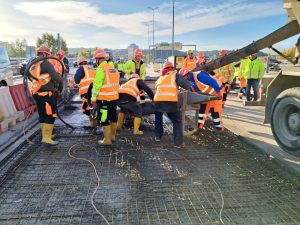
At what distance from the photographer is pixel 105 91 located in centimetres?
542

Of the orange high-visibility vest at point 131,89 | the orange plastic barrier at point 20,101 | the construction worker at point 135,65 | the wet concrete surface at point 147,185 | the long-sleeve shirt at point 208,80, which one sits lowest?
the wet concrete surface at point 147,185

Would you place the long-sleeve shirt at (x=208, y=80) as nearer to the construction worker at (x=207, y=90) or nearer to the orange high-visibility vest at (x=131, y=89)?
the construction worker at (x=207, y=90)

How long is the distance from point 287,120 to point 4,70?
9185 millimetres

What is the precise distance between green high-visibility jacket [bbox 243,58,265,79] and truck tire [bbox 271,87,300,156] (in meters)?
5.18

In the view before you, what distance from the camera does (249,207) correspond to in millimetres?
3281

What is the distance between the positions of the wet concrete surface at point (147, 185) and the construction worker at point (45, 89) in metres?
0.41

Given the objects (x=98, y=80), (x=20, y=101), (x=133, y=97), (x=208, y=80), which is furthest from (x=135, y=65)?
(x=98, y=80)

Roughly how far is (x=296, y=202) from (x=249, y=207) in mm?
596

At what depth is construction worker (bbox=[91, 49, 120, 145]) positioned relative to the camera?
532 cm

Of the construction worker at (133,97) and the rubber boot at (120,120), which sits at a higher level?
the construction worker at (133,97)

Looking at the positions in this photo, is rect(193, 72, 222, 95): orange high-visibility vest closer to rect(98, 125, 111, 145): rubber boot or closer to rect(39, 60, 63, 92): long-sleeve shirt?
rect(98, 125, 111, 145): rubber boot

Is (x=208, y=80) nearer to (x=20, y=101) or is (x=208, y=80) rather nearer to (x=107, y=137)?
(x=107, y=137)

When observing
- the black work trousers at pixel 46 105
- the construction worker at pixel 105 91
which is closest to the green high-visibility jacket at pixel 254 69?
the construction worker at pixel 105 91

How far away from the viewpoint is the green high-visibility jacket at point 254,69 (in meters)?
9.92
